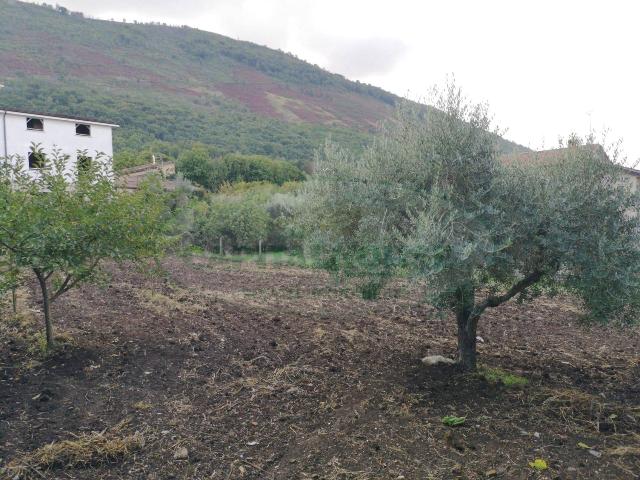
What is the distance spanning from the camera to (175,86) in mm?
101500

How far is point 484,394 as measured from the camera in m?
6.48

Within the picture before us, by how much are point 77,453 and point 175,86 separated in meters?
106

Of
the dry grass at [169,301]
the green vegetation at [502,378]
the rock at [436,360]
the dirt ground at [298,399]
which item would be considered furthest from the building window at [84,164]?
the green vegetation at [502,378]

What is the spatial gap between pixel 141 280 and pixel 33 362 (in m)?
7.72

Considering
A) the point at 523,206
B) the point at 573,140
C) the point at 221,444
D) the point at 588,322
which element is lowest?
the point at 221,444

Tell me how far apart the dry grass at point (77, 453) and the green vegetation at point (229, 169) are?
50598 mm

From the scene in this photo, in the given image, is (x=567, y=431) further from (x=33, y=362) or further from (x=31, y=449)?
(x=33, y=362)

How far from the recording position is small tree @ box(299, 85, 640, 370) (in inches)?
220

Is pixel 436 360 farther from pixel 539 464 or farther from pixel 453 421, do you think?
pixel 539 464

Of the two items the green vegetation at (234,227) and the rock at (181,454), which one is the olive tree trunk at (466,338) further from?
the green vegetation at (234,227)

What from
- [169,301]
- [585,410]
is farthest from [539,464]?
[169,301]

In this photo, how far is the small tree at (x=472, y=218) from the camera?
5578mm

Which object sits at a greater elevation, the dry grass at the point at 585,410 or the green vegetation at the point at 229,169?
the green vegetation at the point at 229,169

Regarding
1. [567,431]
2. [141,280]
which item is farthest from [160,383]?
[141,280]
